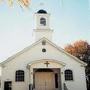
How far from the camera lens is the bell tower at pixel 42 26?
25.2 meters

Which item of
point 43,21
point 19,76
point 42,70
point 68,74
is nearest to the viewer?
point 19,76

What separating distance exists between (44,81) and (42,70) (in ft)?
4.09

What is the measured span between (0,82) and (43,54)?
568 centimetres

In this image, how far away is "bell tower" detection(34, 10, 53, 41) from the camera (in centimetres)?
2520

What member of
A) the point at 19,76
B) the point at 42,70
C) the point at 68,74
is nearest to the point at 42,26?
the point at 42,70

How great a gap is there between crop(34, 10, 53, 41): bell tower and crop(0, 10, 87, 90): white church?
2531mm

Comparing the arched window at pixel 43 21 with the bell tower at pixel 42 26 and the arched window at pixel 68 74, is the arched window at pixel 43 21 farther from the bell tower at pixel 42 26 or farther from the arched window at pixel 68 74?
the arched window at pixel 68 74

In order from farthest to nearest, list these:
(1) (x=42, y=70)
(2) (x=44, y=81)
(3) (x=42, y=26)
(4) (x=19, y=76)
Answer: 1. (3) (x=42, y=26)
2. (1) (x=42, y=70)
3. (2) (x=44, y=81)
4. (4) (x=19, y=76)

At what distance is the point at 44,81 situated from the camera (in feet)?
72.8

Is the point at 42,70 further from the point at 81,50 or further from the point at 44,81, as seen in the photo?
the point at 81,50

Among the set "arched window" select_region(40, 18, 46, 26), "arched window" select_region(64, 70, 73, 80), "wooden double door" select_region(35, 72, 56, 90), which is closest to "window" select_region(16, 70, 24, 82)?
"wooden double door" select_region(35, 72, 56, 90)

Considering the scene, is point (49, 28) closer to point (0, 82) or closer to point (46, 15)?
point (46, 15)

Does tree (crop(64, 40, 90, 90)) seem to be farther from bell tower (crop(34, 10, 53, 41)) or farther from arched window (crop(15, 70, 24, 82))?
arched window (crop(15, 70, 24, 82))

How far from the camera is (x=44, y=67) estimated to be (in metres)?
21.2
